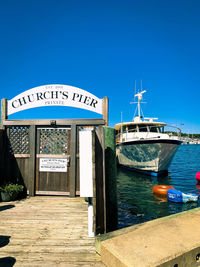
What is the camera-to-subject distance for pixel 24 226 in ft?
9.81

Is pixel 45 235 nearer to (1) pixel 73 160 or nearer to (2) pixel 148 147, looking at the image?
(1) pixel 73 160

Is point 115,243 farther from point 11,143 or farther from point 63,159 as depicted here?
point 11,143

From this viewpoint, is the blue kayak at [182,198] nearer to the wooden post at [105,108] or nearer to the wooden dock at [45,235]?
the wooden dock at [45,235]

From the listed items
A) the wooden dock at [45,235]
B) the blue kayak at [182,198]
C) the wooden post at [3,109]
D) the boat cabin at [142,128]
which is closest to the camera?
the wooden dock at [45,235]

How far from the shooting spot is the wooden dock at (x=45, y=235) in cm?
205

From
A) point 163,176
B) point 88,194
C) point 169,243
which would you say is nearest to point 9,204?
point 88,194

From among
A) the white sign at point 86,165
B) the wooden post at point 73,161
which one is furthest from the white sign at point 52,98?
the white sign at point 86,165

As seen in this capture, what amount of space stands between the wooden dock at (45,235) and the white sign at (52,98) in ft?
8.16

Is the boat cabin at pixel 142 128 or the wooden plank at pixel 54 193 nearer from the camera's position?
the wooden plank at pixel 54 193

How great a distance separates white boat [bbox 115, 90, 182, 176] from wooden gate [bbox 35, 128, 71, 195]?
9.22 m

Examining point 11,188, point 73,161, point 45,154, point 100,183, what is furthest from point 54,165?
point 100,183

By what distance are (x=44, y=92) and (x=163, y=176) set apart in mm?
13899

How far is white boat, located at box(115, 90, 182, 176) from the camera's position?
14.3m

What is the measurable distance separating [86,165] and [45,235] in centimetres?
127
